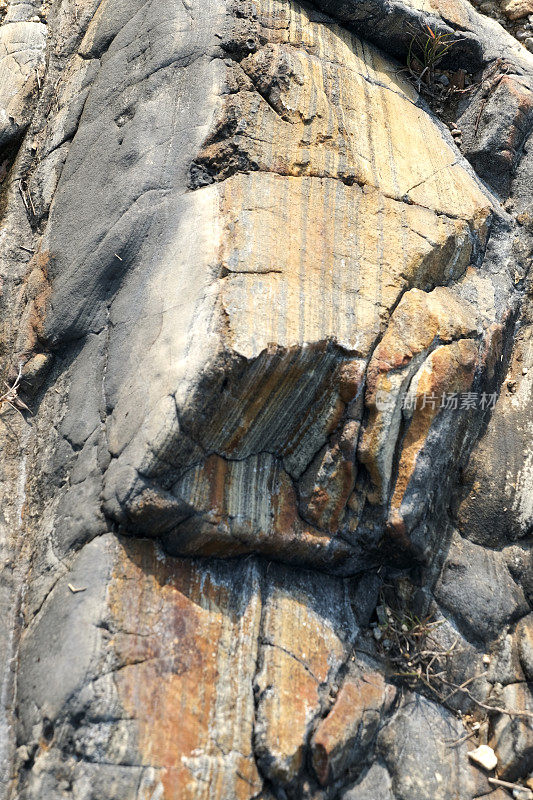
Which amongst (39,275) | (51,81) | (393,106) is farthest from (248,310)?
(51,81)

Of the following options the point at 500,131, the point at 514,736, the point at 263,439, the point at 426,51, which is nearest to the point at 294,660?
the point at 263,439

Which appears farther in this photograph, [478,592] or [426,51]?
A: [426,51]

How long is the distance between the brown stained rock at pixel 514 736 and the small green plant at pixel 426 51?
288cm

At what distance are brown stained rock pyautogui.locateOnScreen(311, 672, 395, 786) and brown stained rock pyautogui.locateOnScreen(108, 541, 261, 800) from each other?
249 millimetres

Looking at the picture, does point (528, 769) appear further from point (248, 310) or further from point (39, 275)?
point (39, 275)

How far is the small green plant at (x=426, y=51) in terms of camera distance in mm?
3811

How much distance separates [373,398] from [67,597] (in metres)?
1.30

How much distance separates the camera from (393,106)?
3553 mm

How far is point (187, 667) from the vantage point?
2.53m

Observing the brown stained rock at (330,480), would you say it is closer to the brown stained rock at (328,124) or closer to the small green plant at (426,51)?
the brown stained rock at (328,124)

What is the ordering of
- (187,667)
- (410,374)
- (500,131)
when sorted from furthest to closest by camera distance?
1. (500,131)
2. (410,374)
3. (187,667)

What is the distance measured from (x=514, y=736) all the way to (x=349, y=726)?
67cm

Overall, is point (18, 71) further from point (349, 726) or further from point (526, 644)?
point (526, 644)

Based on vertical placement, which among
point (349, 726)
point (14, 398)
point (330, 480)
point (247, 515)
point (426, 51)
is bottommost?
point (14, 398)
